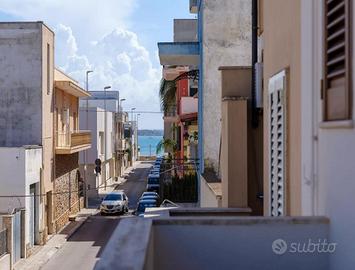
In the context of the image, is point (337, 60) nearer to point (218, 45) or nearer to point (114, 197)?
point (218, 45)

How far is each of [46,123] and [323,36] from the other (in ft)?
73.8

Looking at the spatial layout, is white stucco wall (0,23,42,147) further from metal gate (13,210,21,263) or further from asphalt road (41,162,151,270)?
metal gate (13,210,21,263)

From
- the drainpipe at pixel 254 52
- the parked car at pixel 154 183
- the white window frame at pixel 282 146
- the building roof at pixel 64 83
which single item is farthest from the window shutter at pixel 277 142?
the parked car at pixel 154 183

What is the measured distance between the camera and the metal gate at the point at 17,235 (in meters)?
19.6

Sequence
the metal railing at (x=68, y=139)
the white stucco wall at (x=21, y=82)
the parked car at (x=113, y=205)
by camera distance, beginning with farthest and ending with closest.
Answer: the parked car at (x=113, y=205) < the metal railing at (x=68, y=139) < the white stucco wall at (x=21, y=82)

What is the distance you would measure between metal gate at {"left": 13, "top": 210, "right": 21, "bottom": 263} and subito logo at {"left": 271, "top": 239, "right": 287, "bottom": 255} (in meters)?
17.0

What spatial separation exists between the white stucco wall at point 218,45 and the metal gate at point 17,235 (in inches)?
280

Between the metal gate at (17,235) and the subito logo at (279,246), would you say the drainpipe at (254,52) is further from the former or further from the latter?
the metal gate at (17,235)

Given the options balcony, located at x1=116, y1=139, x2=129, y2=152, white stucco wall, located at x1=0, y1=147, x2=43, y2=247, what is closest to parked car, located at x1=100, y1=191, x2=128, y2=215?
white stucco wall, located at x1=0, y1=147, x2=43, y2=247

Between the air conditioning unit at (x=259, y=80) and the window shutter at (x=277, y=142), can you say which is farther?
the air conditioning unit at (x=259, y=80)

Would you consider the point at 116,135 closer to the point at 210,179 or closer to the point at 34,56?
the point at 34,56

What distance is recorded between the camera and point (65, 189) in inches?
1193

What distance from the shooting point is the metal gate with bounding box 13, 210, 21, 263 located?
19609 mm

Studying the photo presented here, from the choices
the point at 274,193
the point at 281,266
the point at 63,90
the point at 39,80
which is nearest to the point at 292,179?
the point at 274,193
